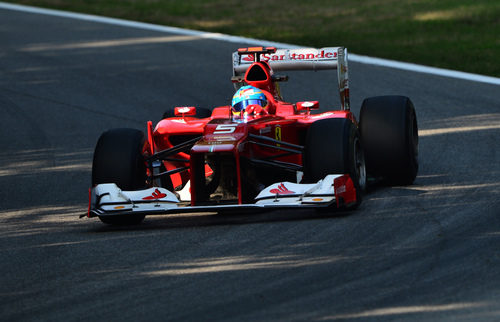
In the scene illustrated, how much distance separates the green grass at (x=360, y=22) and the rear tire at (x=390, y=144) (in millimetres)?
9560

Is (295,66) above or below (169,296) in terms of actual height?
above

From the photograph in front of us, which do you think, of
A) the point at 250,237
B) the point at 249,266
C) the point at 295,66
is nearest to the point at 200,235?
the point at 250,237

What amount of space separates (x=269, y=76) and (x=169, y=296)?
4839 millimetres

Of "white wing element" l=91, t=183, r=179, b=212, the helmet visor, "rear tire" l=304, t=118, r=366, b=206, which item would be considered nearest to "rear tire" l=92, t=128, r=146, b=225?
"white wing element" l=91, t=183, r=179, b=212

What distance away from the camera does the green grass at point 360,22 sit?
2239 cm

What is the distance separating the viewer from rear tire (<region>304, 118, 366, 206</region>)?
31.9 feet

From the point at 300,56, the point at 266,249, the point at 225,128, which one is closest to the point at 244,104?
the point at 225,128

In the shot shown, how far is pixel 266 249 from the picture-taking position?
8516mm

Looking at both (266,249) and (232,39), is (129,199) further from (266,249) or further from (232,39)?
(232,39)

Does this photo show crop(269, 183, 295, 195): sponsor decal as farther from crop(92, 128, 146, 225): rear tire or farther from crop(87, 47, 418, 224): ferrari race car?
crop(92, 128, 146, 225): rear tire

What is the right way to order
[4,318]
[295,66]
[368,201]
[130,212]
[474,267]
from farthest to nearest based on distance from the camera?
[295,66] < [368,201] < [130,212] < [474,267] < [4,318]

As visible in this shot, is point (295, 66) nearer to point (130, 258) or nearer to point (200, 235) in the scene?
point (200, 235)

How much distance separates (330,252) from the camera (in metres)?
8.26

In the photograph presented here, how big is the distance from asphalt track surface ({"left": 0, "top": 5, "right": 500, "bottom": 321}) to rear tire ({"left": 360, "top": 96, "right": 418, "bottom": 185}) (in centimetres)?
21
